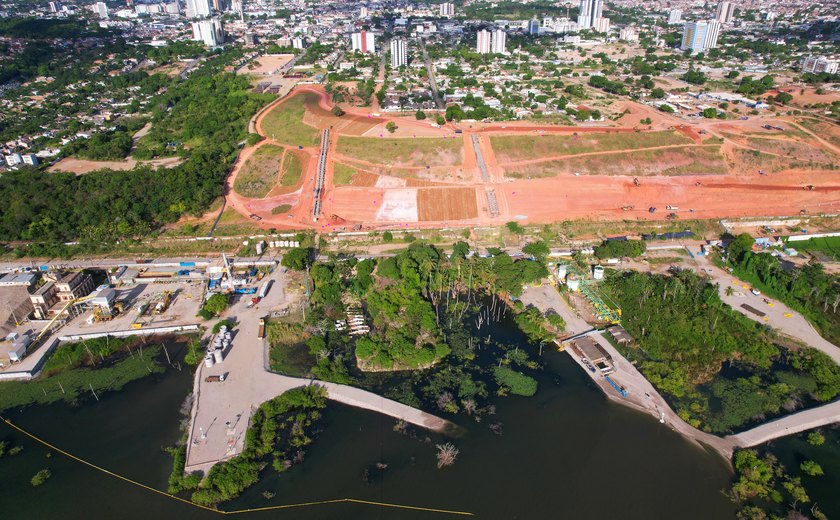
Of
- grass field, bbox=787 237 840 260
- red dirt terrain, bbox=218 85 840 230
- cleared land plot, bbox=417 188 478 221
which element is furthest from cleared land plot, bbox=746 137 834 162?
cleared land plot, bbox=417 188 478 221

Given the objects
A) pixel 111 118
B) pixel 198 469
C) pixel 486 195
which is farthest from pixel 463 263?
pixel 111 118

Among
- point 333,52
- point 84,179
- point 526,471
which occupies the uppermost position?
point 333,52

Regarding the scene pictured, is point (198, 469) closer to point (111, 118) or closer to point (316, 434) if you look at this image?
point (316, 434)

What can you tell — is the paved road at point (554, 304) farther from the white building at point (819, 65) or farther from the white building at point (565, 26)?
the white building at point (565, 26)

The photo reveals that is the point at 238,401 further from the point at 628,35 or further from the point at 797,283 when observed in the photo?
the point at 628,35

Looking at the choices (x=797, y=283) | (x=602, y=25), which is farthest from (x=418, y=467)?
(x=602, y=25)

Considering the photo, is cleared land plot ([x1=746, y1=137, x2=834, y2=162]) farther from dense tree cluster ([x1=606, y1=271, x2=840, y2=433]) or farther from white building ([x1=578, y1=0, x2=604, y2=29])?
white building ([x1=578, y1=0, x2=604, y2=29])
